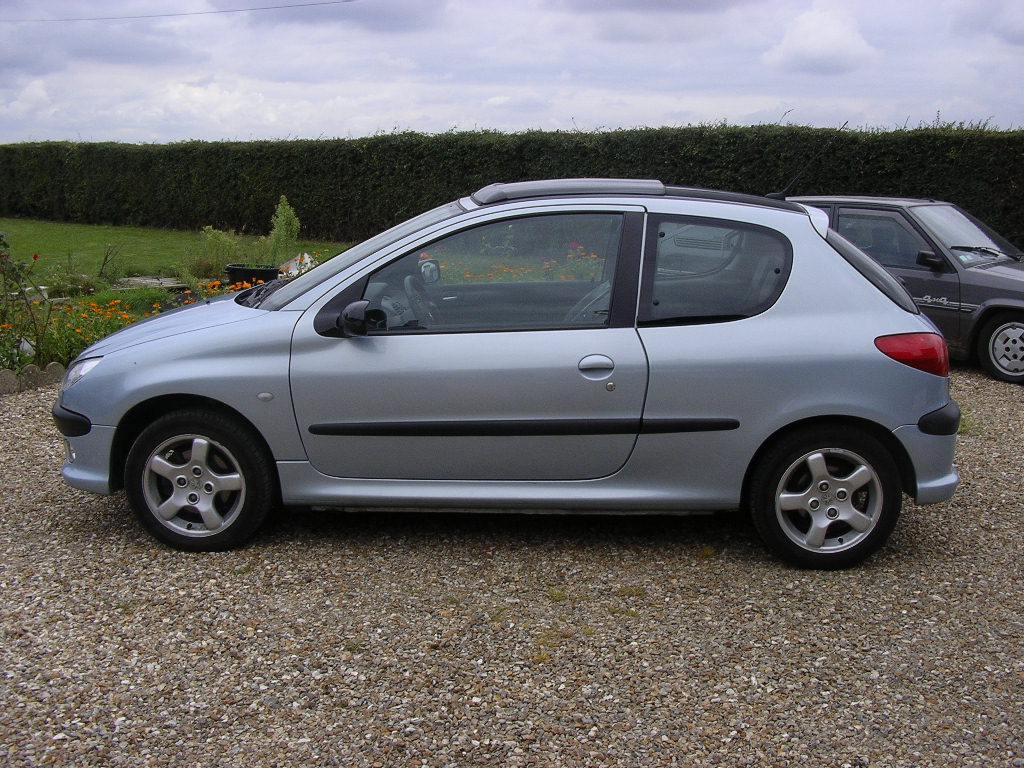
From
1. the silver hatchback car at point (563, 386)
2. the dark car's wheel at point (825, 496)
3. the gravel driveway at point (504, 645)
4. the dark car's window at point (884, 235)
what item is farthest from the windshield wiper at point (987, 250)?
the dark car's wheel at point (825, 496)

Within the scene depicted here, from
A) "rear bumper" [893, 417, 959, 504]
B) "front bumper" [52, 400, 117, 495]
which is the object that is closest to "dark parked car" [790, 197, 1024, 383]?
"rear bumper" [893, 417, 959, 504]

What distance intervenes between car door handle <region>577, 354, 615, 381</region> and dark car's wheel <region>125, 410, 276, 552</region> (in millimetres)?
1544

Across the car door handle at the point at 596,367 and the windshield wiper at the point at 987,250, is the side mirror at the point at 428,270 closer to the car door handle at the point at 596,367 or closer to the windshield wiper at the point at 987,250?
the car door handle at the point at 596,367

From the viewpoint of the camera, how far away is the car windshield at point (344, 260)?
15.3 ft

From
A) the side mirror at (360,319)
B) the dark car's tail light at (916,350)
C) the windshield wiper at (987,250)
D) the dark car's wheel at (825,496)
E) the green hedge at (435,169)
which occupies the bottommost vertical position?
the dark car's wheel at (825,496)

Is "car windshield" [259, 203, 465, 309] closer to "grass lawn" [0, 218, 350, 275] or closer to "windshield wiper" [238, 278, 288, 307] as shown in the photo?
"windshield wiper" [238, 278, 288, 307]

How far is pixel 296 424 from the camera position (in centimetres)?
445

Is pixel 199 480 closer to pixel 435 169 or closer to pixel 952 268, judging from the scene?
pixel 952 268

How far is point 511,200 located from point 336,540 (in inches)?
74.1

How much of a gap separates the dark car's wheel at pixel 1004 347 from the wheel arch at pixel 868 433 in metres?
5.09

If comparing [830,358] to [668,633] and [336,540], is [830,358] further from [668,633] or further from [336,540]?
[336,540]

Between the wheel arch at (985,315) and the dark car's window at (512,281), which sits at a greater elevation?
the dark car's window at (512,281)

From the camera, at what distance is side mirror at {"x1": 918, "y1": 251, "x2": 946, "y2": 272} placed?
8.93 metres

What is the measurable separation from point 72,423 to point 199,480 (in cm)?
69
